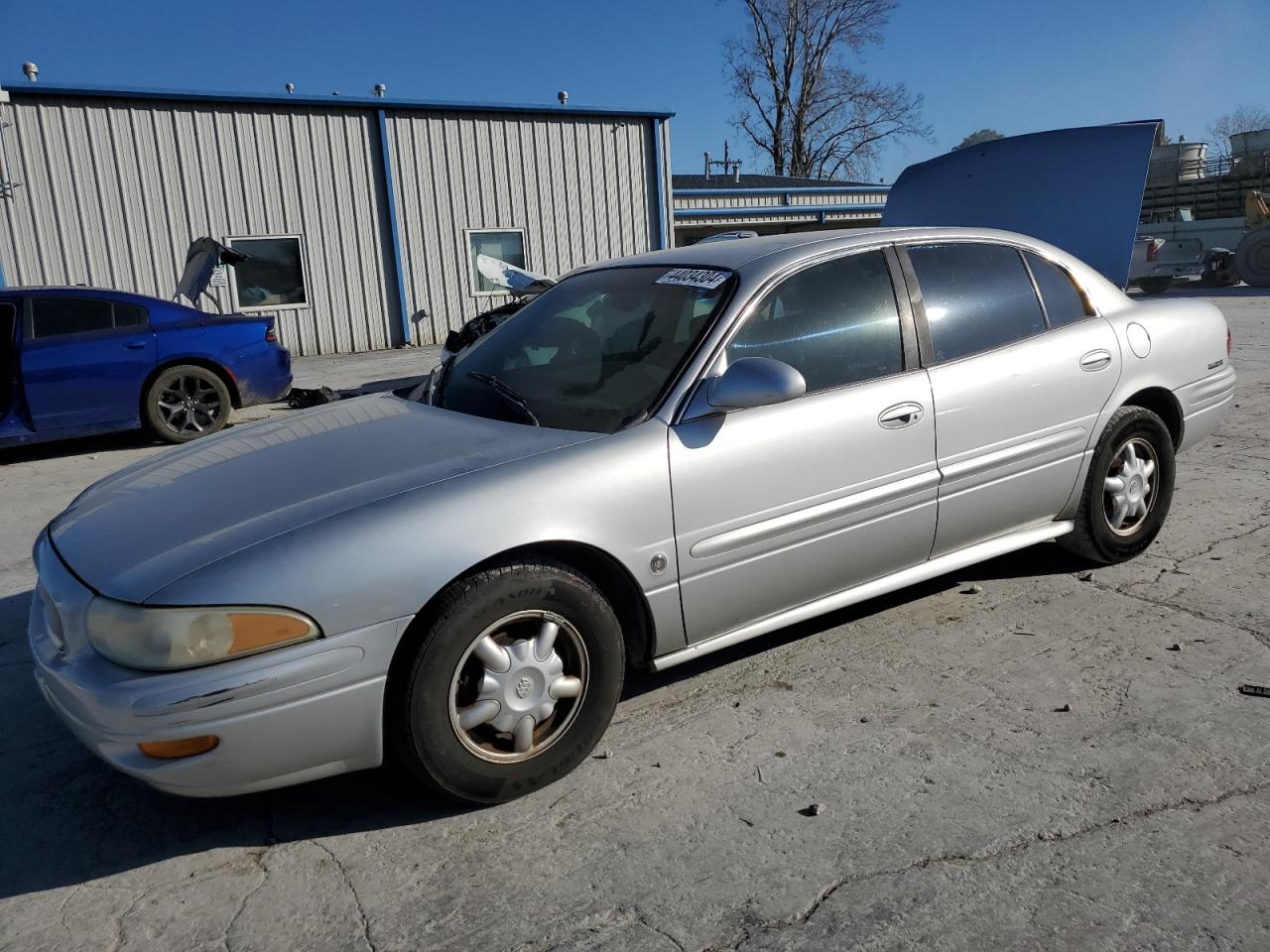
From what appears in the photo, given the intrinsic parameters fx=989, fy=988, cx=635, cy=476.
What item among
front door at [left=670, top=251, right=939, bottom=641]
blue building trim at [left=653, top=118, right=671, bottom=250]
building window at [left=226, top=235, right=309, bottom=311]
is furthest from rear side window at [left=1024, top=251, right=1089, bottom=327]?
blue building trim at [left=653, top=118, right=671, bottom=250]

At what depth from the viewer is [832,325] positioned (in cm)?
347

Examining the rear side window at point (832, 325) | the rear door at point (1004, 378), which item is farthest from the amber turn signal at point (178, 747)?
the rear door at point (1004, 378)

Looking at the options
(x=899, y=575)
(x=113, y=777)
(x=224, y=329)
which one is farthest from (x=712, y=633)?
(x=224, y=329)

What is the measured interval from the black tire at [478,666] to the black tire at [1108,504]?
93.4 inches

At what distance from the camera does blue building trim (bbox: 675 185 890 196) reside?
2547 centimetres

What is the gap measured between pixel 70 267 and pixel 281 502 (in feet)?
42.6

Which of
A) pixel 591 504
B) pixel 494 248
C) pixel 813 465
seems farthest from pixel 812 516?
pixel 494 248

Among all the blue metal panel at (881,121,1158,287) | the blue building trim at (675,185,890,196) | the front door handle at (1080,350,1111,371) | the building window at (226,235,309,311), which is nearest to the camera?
the front door handle at (1080,350,1111,371)

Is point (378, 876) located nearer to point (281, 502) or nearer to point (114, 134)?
point (281, 502)

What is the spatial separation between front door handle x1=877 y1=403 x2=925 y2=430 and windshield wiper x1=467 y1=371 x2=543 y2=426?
3.90 ft

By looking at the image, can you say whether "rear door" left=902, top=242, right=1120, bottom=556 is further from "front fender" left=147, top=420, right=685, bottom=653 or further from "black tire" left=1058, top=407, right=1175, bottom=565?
"front fender" left=147, top=420, right=685, bottom=653

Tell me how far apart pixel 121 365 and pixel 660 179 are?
11989 mm

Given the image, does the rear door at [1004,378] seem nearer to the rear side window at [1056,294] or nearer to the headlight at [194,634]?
the rear side window at [1056,294]

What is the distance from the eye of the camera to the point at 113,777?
9.81 ft
